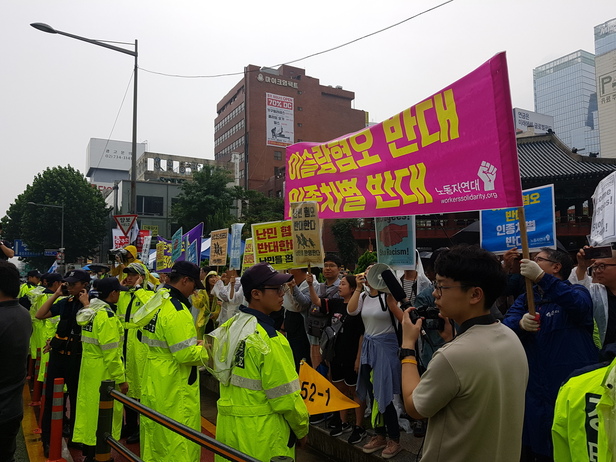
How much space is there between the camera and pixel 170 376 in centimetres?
395

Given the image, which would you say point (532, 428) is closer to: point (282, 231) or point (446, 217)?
point (282, 231)

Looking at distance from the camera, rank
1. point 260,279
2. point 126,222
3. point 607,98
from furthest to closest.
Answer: point 607,98 < point 126,222 < point 260,279

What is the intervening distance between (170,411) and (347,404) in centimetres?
164

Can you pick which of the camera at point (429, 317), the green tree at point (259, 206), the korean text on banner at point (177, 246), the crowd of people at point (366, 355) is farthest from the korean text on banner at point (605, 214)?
the green tree at point (259, 206)

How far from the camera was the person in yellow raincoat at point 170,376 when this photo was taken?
384 centimetres

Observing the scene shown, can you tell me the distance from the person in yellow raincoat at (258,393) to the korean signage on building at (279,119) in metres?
66.0

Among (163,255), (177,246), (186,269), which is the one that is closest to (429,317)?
(186,269)

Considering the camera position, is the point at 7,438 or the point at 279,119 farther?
the point at 279,119

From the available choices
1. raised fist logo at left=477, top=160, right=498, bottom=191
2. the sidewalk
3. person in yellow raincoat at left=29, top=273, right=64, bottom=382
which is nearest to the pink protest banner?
raised fist logo at left=477, top=160, right=498, bottom=191

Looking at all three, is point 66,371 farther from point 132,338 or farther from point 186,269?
point 186,269

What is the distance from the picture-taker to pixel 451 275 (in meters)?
2.12

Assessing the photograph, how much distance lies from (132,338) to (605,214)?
5145mm

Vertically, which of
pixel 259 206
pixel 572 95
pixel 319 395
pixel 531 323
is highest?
pixel 572 95

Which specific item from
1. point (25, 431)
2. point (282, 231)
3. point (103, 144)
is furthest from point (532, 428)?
point (103, 144)
